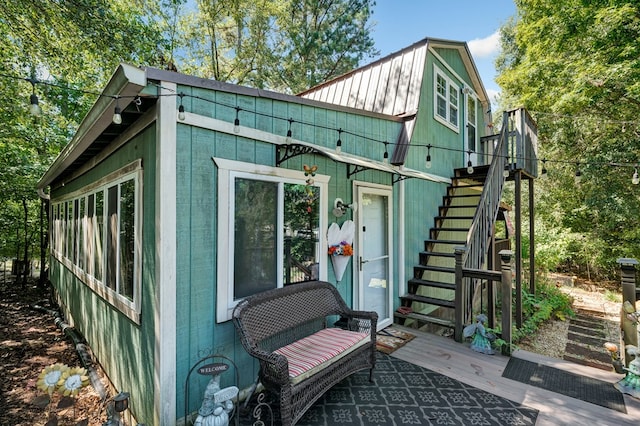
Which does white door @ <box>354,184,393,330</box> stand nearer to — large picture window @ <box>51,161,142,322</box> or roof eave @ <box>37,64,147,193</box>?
large picture window @ <box>51,161,142,322</box>

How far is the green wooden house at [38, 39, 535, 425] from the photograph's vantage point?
8.04ft

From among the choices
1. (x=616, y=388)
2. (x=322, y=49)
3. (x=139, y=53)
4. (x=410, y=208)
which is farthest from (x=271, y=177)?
(x=322, y=49)

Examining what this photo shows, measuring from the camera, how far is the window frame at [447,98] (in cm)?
640

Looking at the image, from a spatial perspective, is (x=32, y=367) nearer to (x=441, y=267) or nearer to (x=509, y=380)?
(x=509, y=380)

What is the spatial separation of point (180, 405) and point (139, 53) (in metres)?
7.07

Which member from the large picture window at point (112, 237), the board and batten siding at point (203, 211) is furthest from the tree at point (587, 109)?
the large picture window at point (112, 237)

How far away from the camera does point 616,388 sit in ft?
10.2

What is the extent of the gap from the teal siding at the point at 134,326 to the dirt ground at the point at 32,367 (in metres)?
0.36

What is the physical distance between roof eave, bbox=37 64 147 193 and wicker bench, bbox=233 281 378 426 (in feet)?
6.21

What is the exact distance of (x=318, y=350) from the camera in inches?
113

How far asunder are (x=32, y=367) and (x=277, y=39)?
1355 centimetres

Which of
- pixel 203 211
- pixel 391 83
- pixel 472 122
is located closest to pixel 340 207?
pixel 203 211

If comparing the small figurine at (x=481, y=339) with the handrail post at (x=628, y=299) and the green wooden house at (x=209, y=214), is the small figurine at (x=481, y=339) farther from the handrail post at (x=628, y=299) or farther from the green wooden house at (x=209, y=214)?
the handrail post at (x=628, y=299)

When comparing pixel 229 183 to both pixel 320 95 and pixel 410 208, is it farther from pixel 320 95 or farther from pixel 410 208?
pixel 320 95
